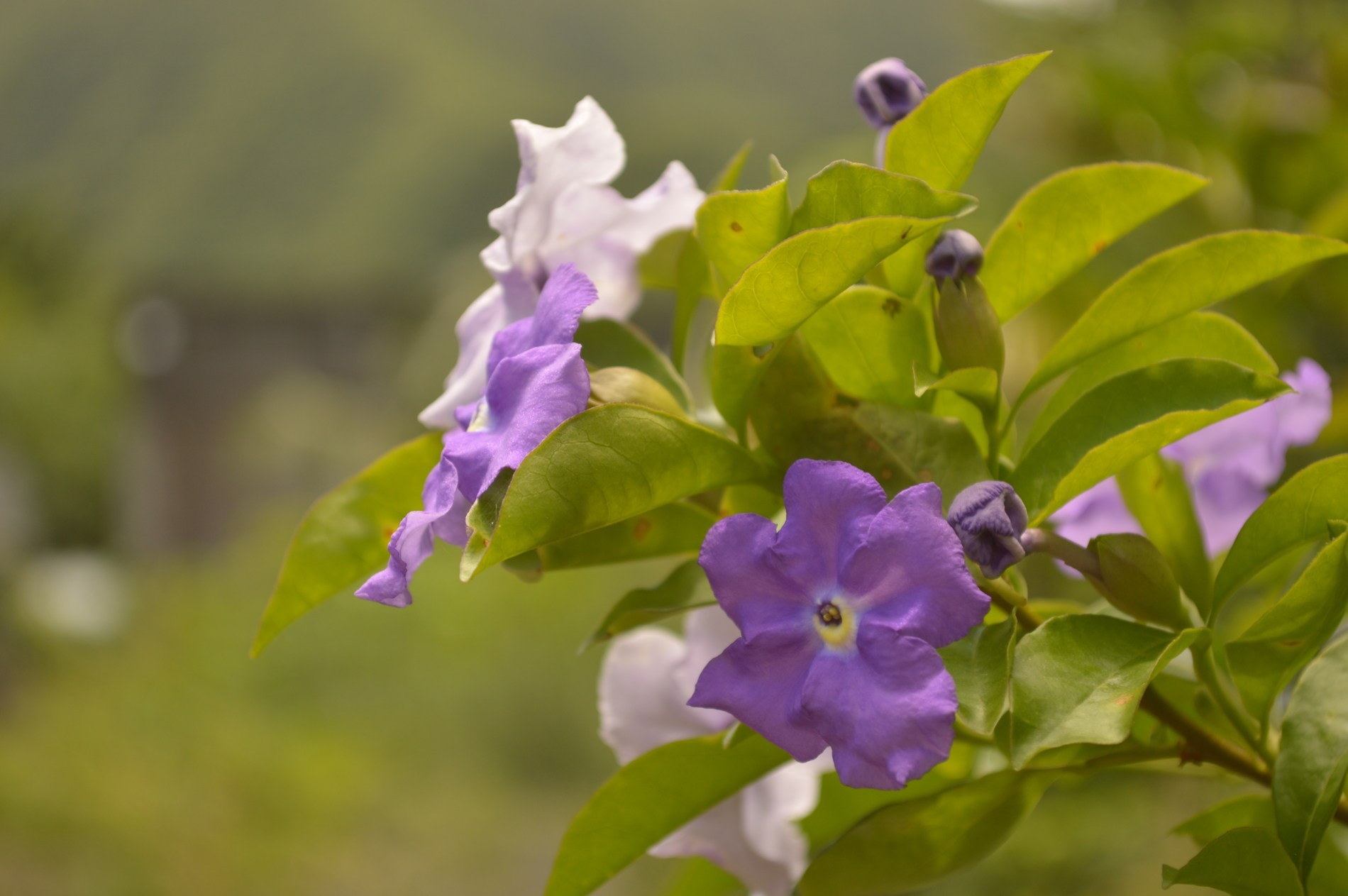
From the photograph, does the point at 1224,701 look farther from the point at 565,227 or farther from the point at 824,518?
the point at 565,227

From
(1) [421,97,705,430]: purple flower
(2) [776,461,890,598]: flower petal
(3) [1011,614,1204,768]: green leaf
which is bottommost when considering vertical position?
(3) [1011,614,1204,768]: green leaf

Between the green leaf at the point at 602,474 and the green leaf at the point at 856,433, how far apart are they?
20mm

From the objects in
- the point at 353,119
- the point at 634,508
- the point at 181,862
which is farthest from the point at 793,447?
the point at 353,119

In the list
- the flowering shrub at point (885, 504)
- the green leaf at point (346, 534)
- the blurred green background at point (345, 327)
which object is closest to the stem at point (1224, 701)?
the flowering shrub at point (885, 504)

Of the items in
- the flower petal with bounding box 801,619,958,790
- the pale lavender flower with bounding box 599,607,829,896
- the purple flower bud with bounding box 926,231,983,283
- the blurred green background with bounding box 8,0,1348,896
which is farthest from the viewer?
the blurred green background with bounding box 8,0,1348,896

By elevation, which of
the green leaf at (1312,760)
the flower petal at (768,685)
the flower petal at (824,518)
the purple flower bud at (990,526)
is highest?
the flower petal at (824,518)

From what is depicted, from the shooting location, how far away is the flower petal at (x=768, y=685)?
1.12 ft

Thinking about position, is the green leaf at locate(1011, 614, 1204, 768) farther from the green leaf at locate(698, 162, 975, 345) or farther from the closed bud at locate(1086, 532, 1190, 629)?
the green leaf at locate(698, 162, 975, 345)

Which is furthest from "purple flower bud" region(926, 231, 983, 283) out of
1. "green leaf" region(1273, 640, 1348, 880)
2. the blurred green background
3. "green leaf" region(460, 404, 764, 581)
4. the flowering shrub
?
the blurred green background

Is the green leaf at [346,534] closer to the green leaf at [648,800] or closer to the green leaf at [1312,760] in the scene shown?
the green leaf at [648,800]

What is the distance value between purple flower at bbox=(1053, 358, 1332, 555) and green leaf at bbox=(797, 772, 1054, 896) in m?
0.14

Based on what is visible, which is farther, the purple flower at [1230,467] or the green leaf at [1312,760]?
the purple flower at [1230,467]

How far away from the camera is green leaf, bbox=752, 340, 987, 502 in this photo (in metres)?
0.40

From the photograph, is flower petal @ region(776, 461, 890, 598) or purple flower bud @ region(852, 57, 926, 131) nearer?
flower petal @ region(776, 461, 890, 598)
